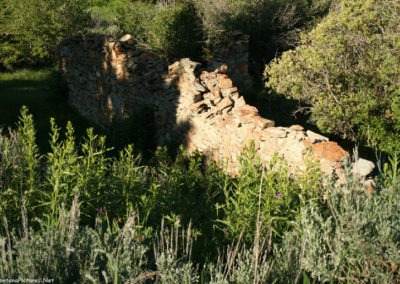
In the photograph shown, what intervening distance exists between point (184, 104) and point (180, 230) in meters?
5.19

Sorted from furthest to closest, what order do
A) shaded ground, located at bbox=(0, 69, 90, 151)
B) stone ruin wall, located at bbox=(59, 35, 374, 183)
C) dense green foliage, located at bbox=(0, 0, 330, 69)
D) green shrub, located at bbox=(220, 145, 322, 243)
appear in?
dense green foliage, located at bbox=(0, 0, 330, 69)
shaded ground, located at bbox=(0, 69, 90, 151)
stone ruin wall, located at bbox=(59, 35, 374, 183)
green shrub, located at bbox=(220, 145, 322, 243)

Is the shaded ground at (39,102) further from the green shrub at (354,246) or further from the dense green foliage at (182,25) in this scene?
the green shrub at (354,246)

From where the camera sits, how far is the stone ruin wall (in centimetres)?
702

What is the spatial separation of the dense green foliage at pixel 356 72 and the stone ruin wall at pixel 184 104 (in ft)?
6.04

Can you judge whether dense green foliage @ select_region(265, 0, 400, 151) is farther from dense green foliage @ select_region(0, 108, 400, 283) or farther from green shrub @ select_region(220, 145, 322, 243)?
green shrub @ select_region(220, 145, 322, 243)

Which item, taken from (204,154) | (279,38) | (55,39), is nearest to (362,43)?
(204,154)

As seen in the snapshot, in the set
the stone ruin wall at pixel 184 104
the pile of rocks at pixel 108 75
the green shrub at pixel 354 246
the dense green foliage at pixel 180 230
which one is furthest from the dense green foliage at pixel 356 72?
the green shrub at pixel 354 246

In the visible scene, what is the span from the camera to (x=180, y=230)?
4.70m

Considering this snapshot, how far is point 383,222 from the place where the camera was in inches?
134

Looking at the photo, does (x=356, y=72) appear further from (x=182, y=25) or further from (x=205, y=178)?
(x=182, y=25)

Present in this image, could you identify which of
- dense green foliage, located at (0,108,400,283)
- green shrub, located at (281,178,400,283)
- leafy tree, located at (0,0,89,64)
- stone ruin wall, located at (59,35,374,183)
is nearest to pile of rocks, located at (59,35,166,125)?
stone ruin wall, located at (59,35,374,183)

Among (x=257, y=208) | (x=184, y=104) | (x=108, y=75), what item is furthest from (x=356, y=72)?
(x=257, y=208)

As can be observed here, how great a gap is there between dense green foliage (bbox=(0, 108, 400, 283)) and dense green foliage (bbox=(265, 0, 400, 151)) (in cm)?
445

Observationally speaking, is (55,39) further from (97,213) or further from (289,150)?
(97,213)
